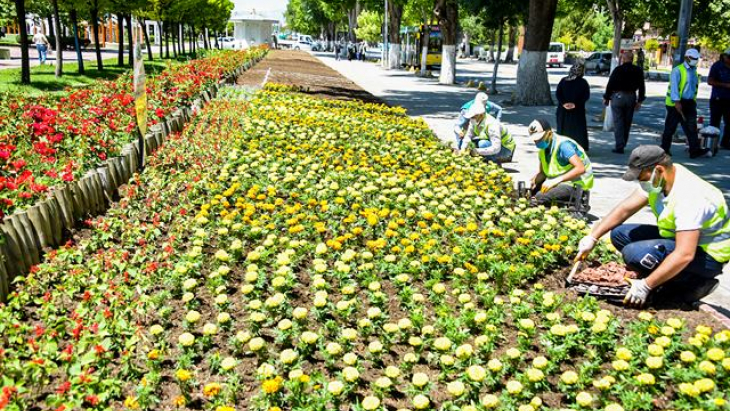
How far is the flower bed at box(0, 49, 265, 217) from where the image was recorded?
5516 mm

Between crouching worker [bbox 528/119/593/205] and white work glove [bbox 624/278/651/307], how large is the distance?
7.24ft

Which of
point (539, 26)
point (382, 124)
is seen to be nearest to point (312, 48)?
point (539, 26)

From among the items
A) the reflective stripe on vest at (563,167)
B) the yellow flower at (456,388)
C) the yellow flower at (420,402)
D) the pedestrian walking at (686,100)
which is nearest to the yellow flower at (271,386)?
the yellow flower at (420,402)

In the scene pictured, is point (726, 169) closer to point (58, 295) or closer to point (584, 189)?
point (584, 189)

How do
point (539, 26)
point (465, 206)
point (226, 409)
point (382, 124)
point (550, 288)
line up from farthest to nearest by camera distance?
point (539, 26), point (382, 124), point (465, 206), point (550, 288), point (226, 409)

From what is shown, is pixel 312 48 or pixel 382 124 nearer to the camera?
pixel 382 124

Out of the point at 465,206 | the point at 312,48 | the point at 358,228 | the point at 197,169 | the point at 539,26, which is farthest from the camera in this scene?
the point at 312,48

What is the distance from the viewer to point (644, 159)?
429 cm

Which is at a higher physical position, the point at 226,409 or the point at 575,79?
the point at 575,79

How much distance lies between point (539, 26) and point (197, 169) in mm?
13964

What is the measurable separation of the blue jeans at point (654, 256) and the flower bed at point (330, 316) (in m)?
0.40

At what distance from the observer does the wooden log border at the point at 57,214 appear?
4.54 metres

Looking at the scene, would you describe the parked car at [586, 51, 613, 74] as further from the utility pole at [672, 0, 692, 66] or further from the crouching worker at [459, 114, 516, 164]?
the crouching worker at [459, 114, 516, 164]

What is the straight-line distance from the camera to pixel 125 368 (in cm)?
347
